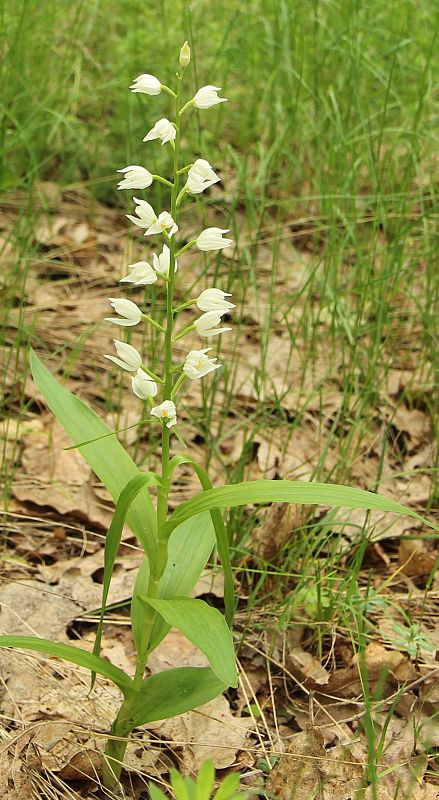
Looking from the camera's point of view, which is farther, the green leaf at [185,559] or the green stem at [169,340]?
the green leaf at [185,559]

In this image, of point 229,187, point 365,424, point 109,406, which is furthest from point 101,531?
point 229,187

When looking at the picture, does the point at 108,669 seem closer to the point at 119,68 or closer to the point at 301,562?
the point at 301,562

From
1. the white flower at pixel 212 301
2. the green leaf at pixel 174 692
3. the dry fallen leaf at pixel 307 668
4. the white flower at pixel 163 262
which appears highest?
the white flower at pixel 163 262

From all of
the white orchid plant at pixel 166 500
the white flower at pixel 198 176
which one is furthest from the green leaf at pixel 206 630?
the white flower at pixel 198 176

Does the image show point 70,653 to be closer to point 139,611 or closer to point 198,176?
point 139,611

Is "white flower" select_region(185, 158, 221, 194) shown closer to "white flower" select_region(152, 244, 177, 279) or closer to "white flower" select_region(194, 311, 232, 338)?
"white flower" select_region(152, 244, 177, 279)

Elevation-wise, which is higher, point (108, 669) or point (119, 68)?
point (119, 68)

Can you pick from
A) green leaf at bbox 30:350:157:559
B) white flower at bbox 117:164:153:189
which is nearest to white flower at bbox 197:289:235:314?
white flower at bbox 117:164:153:189

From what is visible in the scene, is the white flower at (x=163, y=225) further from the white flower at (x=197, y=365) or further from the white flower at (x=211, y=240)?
the white flower at (x=197, y=365)
